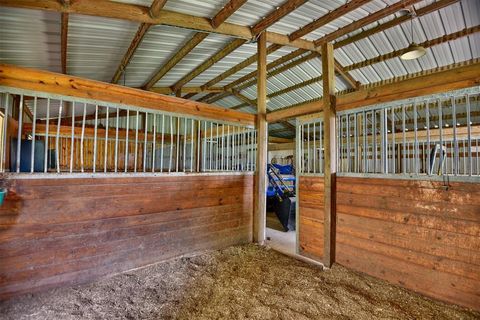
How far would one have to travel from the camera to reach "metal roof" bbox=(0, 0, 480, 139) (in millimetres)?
2916

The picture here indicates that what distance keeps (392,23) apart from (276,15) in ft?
5.22

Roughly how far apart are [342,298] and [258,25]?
319 cm

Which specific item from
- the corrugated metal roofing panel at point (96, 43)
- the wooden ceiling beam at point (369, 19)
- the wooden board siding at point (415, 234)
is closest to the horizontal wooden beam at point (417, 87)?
the wooden board siding at point (415, 234)

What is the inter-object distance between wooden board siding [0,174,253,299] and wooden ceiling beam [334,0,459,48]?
9.47 ft

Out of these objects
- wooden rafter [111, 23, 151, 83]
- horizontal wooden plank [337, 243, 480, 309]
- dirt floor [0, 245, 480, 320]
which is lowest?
dirt floor [0, 245, 480, 320]

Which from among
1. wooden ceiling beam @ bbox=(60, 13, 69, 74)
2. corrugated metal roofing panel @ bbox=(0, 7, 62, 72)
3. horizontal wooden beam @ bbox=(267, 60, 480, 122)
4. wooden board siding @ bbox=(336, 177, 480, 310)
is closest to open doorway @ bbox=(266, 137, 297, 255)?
wooden board siding @ bbox=(336, 177, 480, 310)

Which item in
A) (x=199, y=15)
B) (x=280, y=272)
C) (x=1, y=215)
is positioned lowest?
(x=280, y=272)

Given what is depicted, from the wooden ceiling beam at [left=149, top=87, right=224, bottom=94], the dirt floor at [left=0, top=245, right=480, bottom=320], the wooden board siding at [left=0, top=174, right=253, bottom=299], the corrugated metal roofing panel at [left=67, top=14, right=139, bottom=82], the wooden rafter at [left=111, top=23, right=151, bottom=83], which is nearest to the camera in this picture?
the dirt floor at [left=0, top=245, right=480, bottom=320]

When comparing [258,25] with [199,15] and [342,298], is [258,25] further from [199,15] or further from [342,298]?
[342,298]

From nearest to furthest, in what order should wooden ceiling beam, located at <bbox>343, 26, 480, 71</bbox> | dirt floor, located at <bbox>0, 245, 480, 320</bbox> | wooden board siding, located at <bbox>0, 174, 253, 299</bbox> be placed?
1. dirt floor, located at <bbox>0, 245, 480, 320</bbox>
2. wooden board siding, located at <bbox>0, 174, 253, 299</bbox>
3. wooden ceiling beam, located at <bbox>343, 26, 480, 71</bbox>

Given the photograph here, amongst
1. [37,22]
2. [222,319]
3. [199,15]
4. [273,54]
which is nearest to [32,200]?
[222,319]

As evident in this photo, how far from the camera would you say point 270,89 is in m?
6.55

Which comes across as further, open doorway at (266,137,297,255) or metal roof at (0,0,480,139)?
open doorway at (266,137,297,255)

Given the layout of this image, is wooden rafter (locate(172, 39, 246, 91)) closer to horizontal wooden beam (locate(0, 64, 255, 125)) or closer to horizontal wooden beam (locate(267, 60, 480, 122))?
horizontal wooden beam (locate(0, 64, 255, 125))
